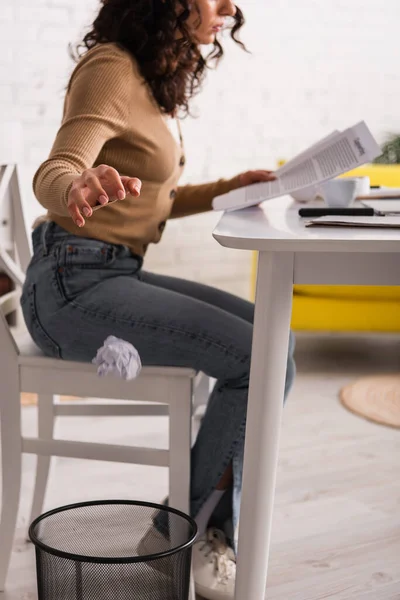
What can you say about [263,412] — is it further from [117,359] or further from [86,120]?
[86,120]

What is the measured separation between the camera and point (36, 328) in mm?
1407

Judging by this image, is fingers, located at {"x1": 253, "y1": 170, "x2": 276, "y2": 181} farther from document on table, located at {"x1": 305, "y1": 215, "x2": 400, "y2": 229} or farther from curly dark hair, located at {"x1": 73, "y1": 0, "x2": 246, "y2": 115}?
document on table, located at {"x1": 305, "y1": 215, "x2": 400, "y2": 229}

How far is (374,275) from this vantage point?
1.06m

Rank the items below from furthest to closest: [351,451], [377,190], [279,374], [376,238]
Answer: [351,451] < [377,190] < [279,374] < [376,238]

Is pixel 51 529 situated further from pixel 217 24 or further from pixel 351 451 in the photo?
pixel 351 451

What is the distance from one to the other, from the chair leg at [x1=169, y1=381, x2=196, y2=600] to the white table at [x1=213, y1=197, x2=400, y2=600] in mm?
235

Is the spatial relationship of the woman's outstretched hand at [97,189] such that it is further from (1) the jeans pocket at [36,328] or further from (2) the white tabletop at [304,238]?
(1) the jeans pocket at [36,328]

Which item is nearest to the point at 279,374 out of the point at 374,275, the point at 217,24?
the point at 374,275

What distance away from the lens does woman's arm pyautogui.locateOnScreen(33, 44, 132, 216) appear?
1.20m

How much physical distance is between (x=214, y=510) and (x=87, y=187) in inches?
28.5

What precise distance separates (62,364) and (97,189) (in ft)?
1.50

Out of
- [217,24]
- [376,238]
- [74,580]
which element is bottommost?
[74,580]

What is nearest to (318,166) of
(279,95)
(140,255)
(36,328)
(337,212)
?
(337,212)

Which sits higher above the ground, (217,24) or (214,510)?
(217,24)
